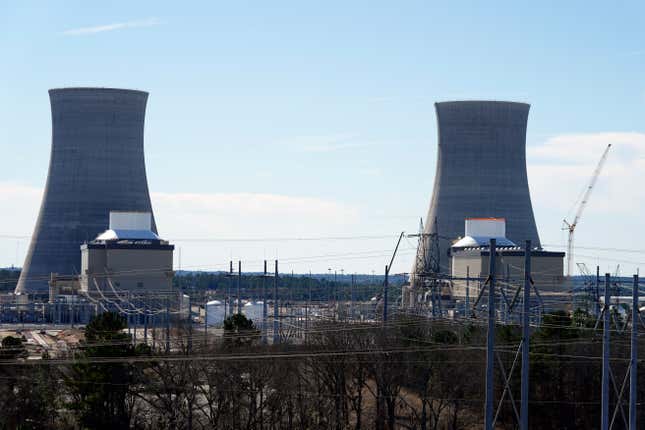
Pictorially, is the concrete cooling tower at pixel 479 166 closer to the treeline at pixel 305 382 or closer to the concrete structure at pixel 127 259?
the concrete structure at pixel 127 259

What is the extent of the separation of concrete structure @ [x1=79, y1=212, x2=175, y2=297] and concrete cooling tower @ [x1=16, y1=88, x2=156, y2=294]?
1.28 m

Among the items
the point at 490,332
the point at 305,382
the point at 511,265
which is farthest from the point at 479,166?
the point at 490,332

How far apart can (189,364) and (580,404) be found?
988 centimetres

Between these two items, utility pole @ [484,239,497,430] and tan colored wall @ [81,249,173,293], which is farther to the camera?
tan colored wall @ [81,249,173,293]

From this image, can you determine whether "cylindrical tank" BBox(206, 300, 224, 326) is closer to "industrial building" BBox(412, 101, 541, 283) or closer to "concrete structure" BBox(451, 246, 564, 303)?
"industrial building" BBox(412, 101, 541, 283)

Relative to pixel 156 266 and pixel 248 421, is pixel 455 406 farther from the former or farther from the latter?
pixel 156 266

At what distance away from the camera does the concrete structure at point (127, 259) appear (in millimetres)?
65125

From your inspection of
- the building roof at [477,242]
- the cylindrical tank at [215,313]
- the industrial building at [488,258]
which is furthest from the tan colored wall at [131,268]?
the building roof at [477,242]

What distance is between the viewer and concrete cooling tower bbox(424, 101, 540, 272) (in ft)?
213

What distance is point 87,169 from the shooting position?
6378cm

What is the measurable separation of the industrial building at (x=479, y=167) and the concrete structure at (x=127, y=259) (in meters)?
14.9

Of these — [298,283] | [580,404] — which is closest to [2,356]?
[580,404]

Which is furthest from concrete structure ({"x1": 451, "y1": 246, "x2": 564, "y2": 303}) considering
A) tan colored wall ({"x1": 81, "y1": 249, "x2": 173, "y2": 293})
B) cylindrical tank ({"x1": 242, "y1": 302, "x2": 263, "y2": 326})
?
tan colored wall ({"x1": 81, "y1": 249, "x2": 173, "y2": 293})

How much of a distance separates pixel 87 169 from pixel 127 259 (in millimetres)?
5782
